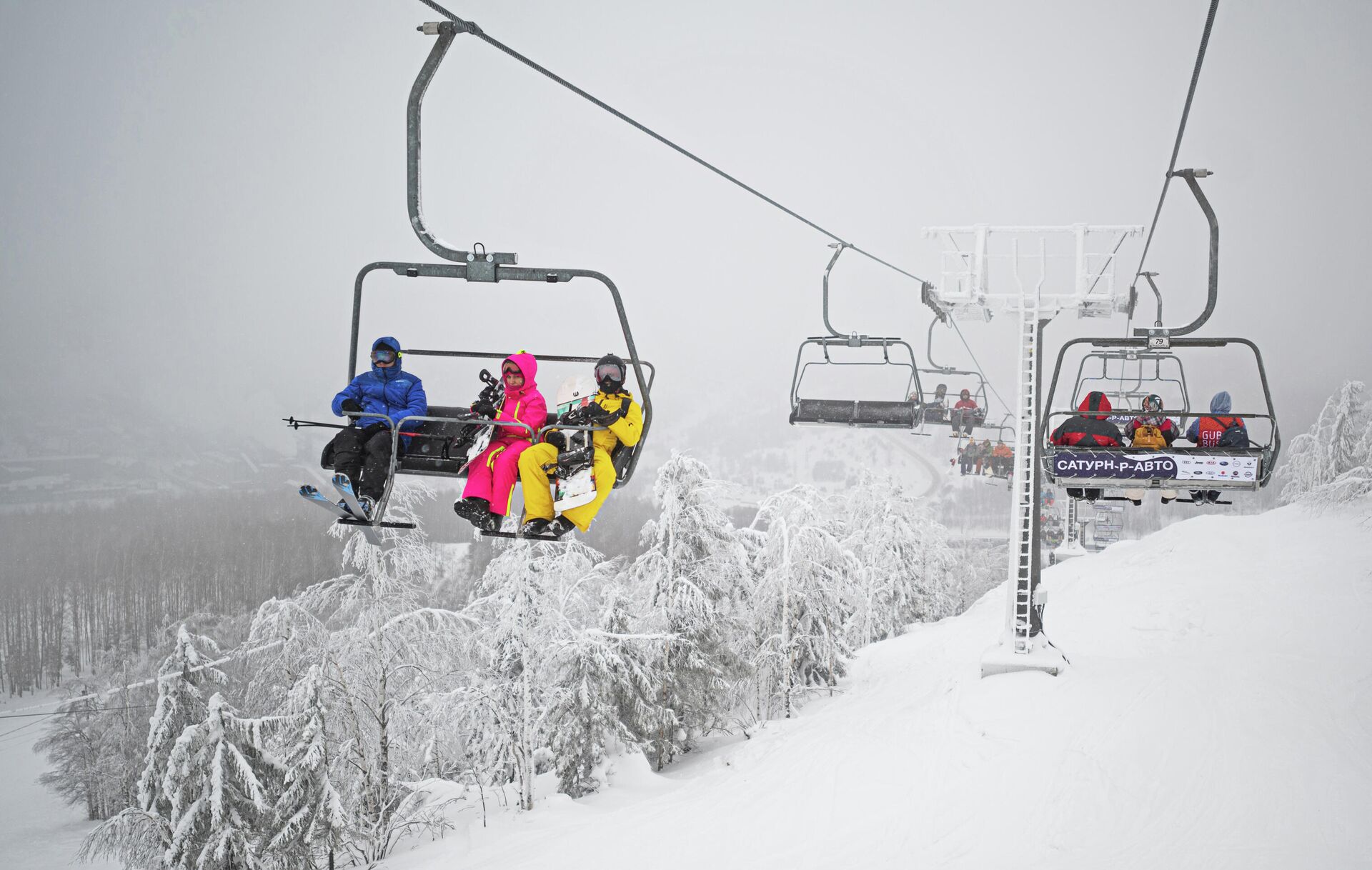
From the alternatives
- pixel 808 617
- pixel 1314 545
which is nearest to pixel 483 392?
pixel 808 617

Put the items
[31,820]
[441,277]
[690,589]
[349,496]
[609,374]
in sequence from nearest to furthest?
[441,277]
[349,496]
[609,374]
[690,589]
[31,820]

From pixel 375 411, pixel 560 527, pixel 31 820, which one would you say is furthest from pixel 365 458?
pixel 31 820

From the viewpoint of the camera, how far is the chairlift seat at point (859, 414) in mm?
11594

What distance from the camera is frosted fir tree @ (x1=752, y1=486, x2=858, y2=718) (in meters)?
20.7

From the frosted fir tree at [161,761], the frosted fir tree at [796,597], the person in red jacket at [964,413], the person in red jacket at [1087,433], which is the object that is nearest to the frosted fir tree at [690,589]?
the frosted fir tree at [796,597]

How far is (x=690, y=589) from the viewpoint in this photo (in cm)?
1817

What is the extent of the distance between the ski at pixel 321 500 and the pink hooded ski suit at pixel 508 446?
895mm

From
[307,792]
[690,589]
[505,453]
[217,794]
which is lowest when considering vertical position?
[307,792]

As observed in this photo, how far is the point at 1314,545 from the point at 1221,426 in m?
18.6

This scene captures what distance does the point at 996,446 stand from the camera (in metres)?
23.2

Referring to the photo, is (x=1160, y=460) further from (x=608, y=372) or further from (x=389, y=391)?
(x=389, y=391)

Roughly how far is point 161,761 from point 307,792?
2.44m

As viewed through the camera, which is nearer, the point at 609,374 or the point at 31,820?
the point at 609,374

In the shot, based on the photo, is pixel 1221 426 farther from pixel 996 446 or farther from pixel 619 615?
pixel 996 446
